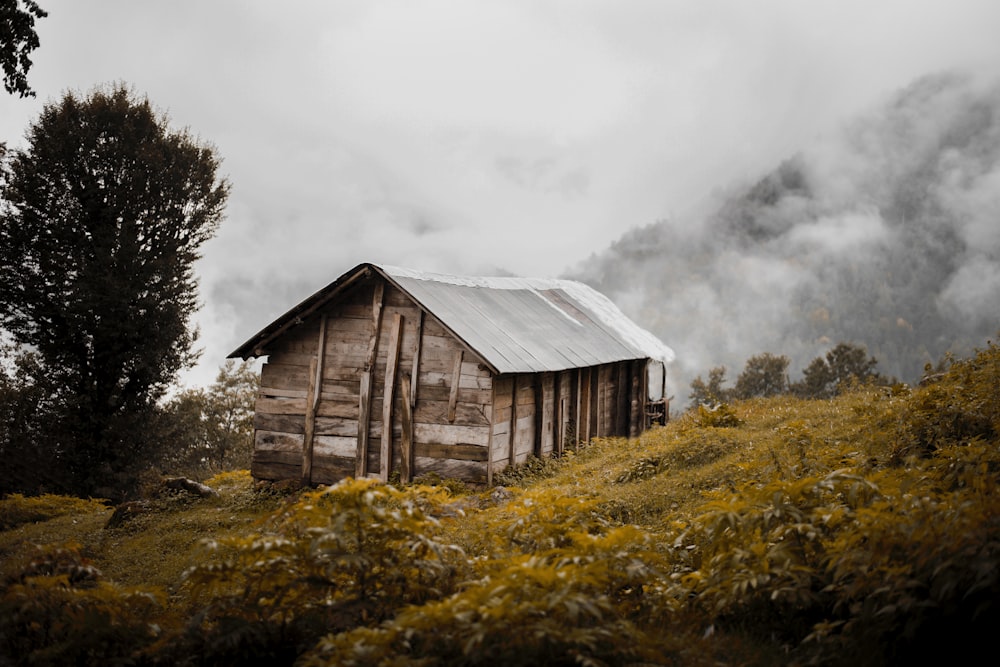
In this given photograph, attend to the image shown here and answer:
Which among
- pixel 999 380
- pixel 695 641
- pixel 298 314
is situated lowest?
pixel 695 641

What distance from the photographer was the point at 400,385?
54.1 ft

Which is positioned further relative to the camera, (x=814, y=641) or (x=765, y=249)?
(x=765, y=249)

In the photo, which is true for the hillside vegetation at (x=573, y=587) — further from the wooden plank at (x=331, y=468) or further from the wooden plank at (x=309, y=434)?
the wooden plank at (x=309, y=434)

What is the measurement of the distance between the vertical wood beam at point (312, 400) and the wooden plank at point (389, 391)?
5.56 ft

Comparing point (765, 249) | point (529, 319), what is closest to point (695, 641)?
point (529, 319)

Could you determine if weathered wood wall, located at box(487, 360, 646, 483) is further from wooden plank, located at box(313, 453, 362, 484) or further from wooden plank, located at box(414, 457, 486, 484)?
wooden plank, located at box(313, 453, 362, 484)

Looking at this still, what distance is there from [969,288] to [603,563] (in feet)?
547

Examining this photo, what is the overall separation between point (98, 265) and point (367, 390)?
1257 centimetres

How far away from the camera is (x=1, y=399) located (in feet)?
78.1

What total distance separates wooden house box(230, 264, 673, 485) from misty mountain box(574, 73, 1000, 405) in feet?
383

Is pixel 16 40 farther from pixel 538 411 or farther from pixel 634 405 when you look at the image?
pixel 634 405

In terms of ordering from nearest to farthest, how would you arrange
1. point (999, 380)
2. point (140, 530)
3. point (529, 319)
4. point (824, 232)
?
point (999, 380) < point (140, 530) < point (529, 319) < point (824, 232)

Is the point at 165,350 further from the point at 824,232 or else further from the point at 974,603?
the point at 824,232

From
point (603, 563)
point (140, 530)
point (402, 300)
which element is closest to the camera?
point (603, 563)
